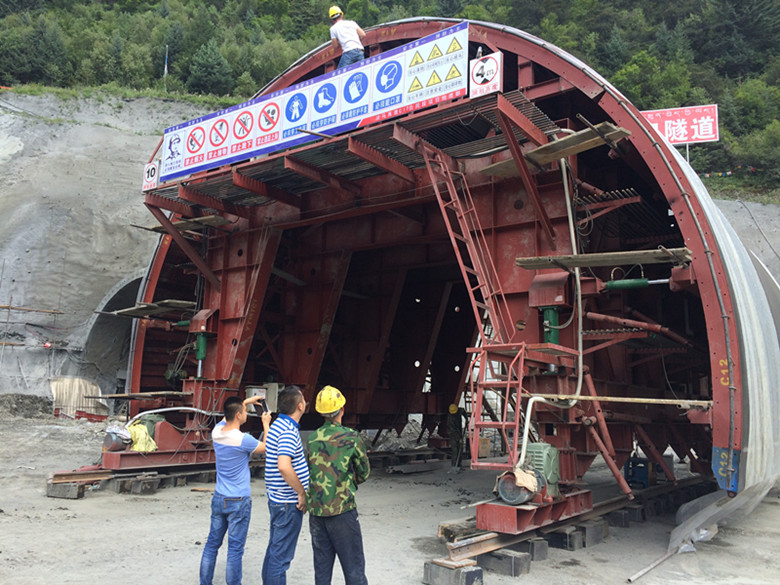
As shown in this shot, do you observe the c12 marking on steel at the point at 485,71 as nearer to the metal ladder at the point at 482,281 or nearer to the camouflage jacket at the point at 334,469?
the metal ladder at the point at 482,281

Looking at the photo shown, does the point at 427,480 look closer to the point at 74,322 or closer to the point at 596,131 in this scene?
the point at 596,131

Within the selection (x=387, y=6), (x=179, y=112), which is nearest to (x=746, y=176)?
(x=179, y=112)

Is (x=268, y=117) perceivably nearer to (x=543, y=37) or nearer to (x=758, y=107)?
(x=758, y=107)

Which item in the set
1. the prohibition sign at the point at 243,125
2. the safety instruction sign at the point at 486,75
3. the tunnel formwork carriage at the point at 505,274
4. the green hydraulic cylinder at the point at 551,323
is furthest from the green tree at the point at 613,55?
the green hydraulic cylinder at the point at 551,323

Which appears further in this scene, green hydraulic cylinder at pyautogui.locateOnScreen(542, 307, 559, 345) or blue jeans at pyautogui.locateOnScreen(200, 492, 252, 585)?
green hydraulic cylinder at pyautogui.locateOnScreen(542, 307, 559, 345)

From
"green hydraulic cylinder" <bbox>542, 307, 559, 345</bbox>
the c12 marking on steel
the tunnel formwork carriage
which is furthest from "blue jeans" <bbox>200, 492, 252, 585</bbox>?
the c12 marking on steel

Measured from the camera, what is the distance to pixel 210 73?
175 ft

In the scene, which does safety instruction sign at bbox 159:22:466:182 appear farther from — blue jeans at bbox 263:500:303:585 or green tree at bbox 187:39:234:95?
green tree at bbox 187:39:234:95

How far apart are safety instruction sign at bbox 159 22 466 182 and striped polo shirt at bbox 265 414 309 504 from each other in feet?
18.9

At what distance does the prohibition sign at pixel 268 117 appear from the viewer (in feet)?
35.2

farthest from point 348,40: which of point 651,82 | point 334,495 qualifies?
point 651,82

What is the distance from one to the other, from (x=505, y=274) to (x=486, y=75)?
120 inches

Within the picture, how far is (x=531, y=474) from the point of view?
7227 mm

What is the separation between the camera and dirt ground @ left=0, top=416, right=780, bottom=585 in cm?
623
